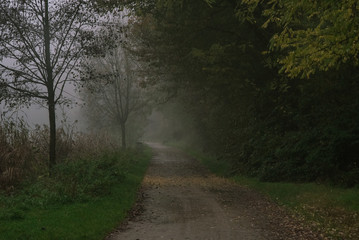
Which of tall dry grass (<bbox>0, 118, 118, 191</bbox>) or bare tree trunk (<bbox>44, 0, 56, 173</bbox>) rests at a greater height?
bare tree trunk (<bbox>44, 0, 56, 173</bbox>)

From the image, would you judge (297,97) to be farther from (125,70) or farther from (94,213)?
(125,70)

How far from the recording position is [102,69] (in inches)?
1159

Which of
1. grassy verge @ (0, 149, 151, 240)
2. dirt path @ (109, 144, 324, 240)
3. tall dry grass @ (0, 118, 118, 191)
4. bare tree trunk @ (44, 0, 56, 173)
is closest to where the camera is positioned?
grassy verge @ (0, 149, 151, 240)

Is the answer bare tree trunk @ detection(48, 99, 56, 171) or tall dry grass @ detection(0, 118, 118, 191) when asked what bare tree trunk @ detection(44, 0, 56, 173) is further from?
tall dry grass @ detection(0, 118, 118, 191)

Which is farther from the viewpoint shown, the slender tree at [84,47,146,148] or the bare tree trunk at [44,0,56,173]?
the slender tree at [84,47,146,148]

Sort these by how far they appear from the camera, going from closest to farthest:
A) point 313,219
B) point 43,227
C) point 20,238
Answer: point 20,238, point 43,227, point 313,219

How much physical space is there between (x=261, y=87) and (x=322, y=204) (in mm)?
9477

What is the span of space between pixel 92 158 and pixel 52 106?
3031mm

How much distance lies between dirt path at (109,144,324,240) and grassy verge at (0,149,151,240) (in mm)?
617

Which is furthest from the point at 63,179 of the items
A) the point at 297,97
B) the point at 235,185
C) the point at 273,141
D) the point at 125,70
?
the point at 125,70

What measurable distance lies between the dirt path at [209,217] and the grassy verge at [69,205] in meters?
0.62

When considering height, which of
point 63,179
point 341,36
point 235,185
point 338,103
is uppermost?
point 341,36

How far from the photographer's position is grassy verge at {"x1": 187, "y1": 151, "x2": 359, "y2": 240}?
8.06m

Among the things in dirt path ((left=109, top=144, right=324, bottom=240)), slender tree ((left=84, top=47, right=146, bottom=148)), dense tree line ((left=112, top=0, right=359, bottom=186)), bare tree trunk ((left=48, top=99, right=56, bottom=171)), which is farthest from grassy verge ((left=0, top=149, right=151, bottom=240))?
slender tree ((left=84, top=47, right=146, bottom=148))
